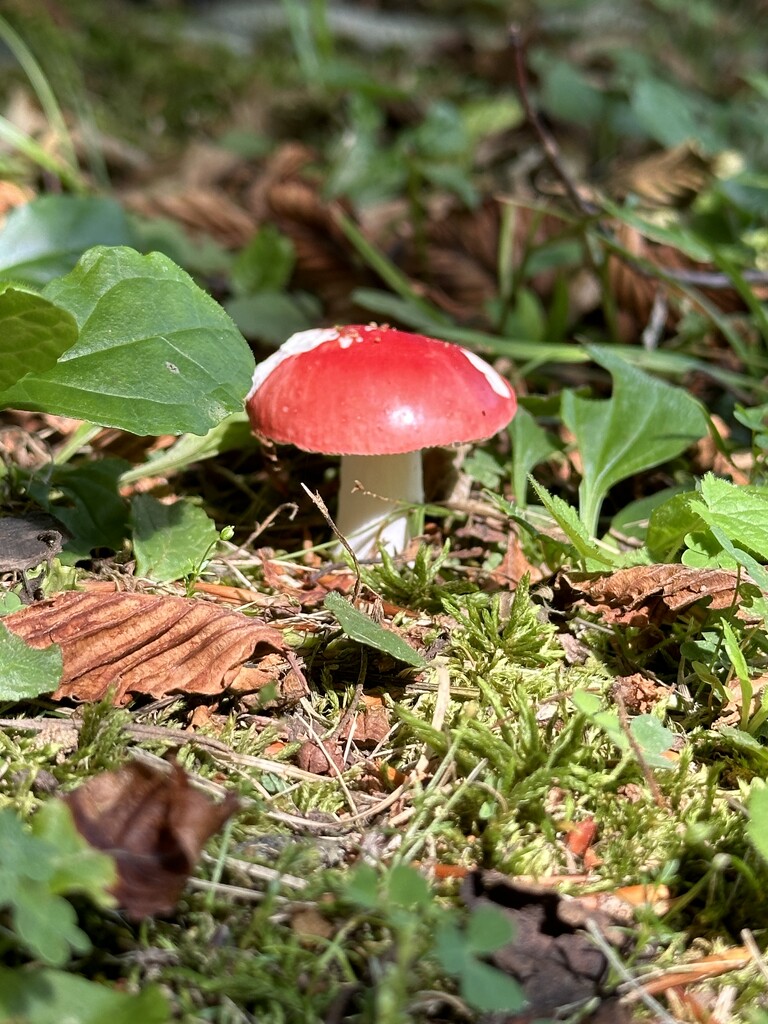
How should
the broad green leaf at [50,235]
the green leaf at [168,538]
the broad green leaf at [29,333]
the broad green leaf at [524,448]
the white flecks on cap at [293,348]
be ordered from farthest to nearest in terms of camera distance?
1. the broad green leaf at [50,235]
2. the broad green leaf at [524,448]
3. the white flecks on cap at [293,348]
4. the green leaf at [168,538]
5. the broad green leaf at [29,333]

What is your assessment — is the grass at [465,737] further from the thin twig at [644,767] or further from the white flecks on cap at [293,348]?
the white flecks on cap at [293,348]

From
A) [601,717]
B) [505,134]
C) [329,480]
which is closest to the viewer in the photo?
[601,717]

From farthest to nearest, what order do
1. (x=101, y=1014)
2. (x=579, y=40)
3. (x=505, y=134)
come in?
(x=579, y=40)
(x=505, y=134)
(x=101, y=1014)

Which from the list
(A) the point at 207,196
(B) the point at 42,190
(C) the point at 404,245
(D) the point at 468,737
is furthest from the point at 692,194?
(D) the point at 468,737

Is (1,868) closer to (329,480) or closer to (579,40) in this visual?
(329,480)

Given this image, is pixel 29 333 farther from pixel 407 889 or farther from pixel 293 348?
pixel 407 889

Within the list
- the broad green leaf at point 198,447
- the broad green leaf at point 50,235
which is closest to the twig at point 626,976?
the broad green leaf at point 198,447
